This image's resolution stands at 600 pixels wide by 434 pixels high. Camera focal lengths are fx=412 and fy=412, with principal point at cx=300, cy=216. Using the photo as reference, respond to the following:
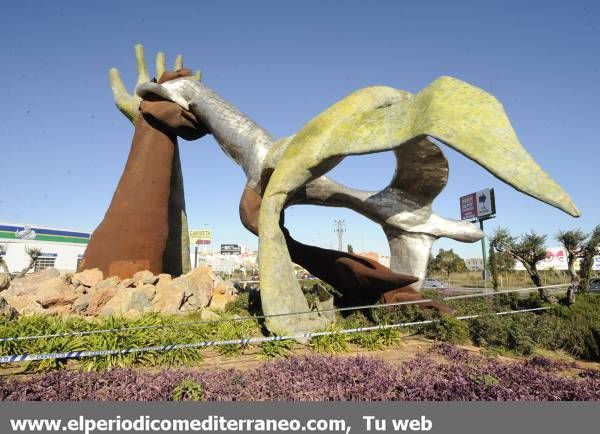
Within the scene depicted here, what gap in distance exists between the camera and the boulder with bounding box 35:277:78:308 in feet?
34.2

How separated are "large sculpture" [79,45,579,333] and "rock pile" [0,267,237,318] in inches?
133

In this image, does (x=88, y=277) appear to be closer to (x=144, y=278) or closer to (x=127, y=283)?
(x=127, y=283)

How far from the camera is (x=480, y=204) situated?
966 inches

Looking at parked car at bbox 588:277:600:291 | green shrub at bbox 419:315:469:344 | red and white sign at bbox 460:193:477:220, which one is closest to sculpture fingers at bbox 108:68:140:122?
green shrub at bbox 419:315:469:344

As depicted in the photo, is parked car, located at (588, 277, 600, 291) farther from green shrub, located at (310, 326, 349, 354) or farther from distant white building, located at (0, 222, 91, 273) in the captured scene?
distant white building, located at (0, 222, 91, 273)

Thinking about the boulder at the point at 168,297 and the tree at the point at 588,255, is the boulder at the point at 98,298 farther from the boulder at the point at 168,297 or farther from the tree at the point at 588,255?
the tree at the point at 588,255

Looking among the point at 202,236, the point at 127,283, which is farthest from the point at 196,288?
the point at 202,236

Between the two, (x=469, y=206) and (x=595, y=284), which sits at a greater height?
(x=469, y=206)

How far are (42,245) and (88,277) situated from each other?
122ft

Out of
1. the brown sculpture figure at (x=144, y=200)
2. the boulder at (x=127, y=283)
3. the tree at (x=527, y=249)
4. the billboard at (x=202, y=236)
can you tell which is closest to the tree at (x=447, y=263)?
the billboard at (x=202, y=236)

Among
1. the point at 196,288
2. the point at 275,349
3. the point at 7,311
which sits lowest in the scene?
the point at 275,349

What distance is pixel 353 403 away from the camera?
3.85m

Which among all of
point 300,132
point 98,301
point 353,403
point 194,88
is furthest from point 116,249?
point 353,403

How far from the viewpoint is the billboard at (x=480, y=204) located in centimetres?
2367
